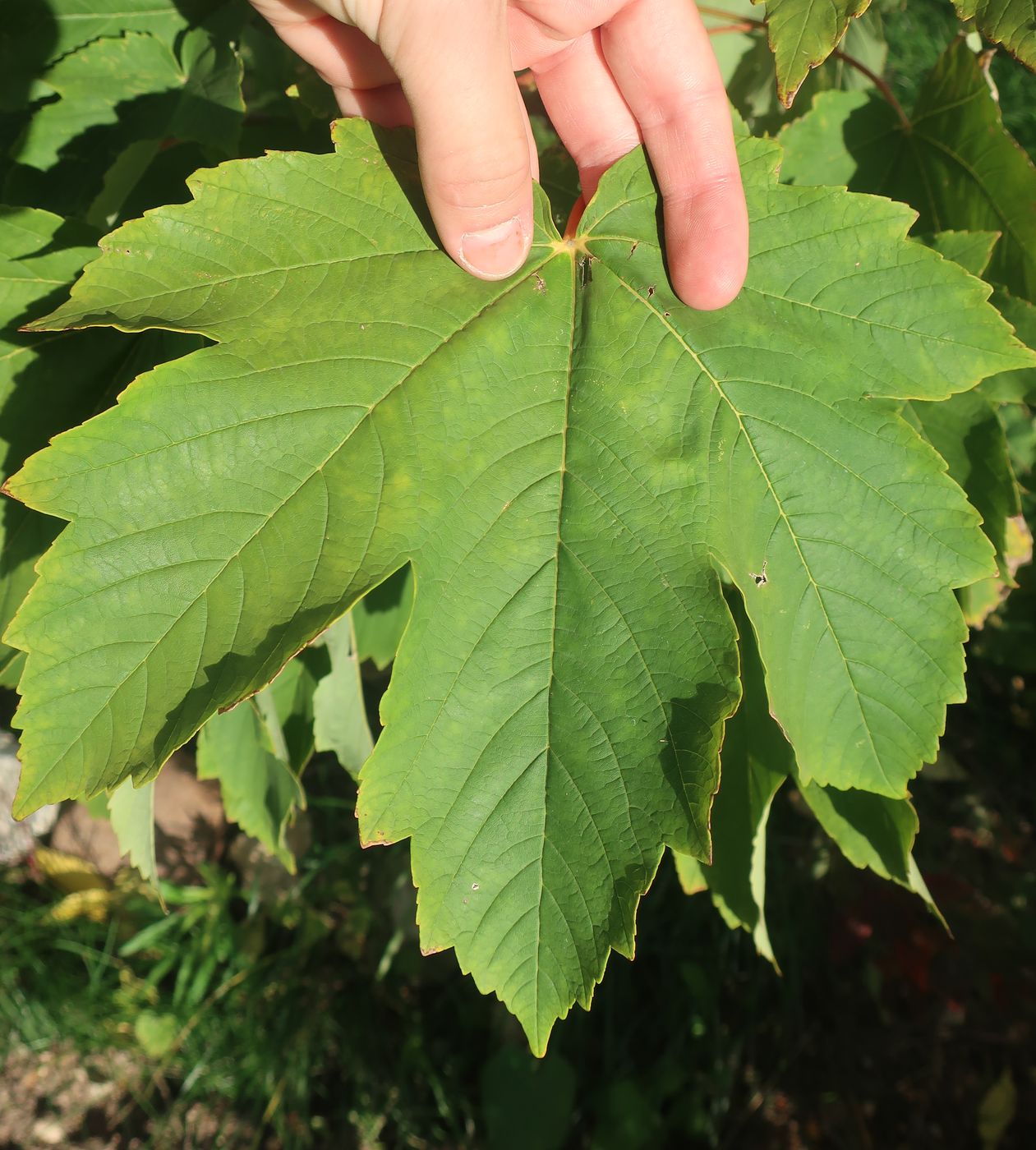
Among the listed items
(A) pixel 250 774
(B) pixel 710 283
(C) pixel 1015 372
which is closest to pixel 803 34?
(B) pixel 710 283

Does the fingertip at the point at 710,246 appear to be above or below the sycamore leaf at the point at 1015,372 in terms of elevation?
above

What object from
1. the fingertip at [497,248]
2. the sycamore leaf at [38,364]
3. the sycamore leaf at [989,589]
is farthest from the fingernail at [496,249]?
the sycamore leaf at [989,589]

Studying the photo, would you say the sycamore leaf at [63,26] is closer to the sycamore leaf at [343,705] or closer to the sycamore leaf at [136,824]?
the sycamore leaf at [343,705]

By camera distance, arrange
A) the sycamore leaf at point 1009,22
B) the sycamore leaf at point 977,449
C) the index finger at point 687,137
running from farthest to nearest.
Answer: the sycamore leaf at point 977,449 → the index finger at point 687,137 → the sycamore leaf at point 1009,22

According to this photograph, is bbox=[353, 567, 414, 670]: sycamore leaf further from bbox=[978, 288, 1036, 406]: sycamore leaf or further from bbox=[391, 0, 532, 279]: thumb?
bbox=[978, 288, 1036, 406]: sycamore leaf

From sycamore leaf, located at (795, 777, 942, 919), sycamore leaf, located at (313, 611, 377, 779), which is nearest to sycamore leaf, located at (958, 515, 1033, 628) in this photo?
sycamore leaf, located at (795, 777, 942, 919)

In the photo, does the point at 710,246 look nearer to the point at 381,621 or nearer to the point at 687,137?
the point at 687,137
